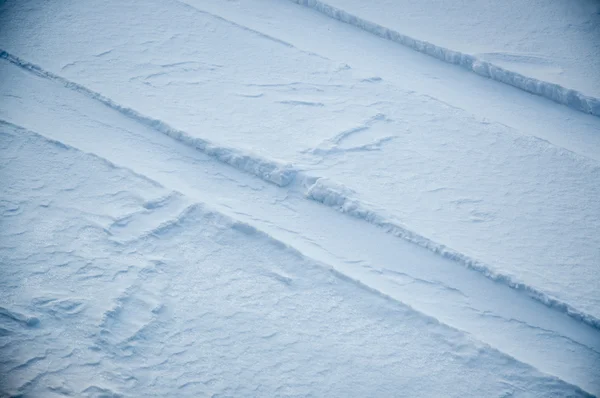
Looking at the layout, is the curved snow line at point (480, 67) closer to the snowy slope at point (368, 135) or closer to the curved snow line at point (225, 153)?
the snowy slope at point (368, 135)

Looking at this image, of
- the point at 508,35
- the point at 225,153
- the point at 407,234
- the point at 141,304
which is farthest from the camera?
the point at 508,35

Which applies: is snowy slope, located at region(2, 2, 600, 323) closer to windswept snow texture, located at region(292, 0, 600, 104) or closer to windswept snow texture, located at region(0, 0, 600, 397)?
windswept snow texture, located at region(0, 0, 600, 397)

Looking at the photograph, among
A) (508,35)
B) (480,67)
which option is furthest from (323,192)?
(508,35)

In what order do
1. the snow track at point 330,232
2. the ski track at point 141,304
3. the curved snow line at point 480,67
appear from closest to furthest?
the ski track at point 141,304
the snow track at point 330,232
the curved snow line at point 480,67

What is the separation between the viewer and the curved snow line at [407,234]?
1236mm

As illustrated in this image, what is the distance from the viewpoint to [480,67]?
191cm

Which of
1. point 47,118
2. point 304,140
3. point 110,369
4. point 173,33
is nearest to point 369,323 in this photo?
point 110,369

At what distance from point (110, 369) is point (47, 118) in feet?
2.73

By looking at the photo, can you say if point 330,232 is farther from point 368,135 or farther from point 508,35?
point 508,35

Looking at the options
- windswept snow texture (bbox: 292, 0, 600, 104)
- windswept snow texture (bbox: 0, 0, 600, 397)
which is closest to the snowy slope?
windswept snow texture (bbox: 0, 0, 600, 397)

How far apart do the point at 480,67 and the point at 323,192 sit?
776 millimetres

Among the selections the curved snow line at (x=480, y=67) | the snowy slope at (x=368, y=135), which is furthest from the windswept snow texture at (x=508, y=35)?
the snowy slope at (x=368, y=135)

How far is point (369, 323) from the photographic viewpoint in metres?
1.18

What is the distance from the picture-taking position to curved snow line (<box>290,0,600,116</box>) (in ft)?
5.89
